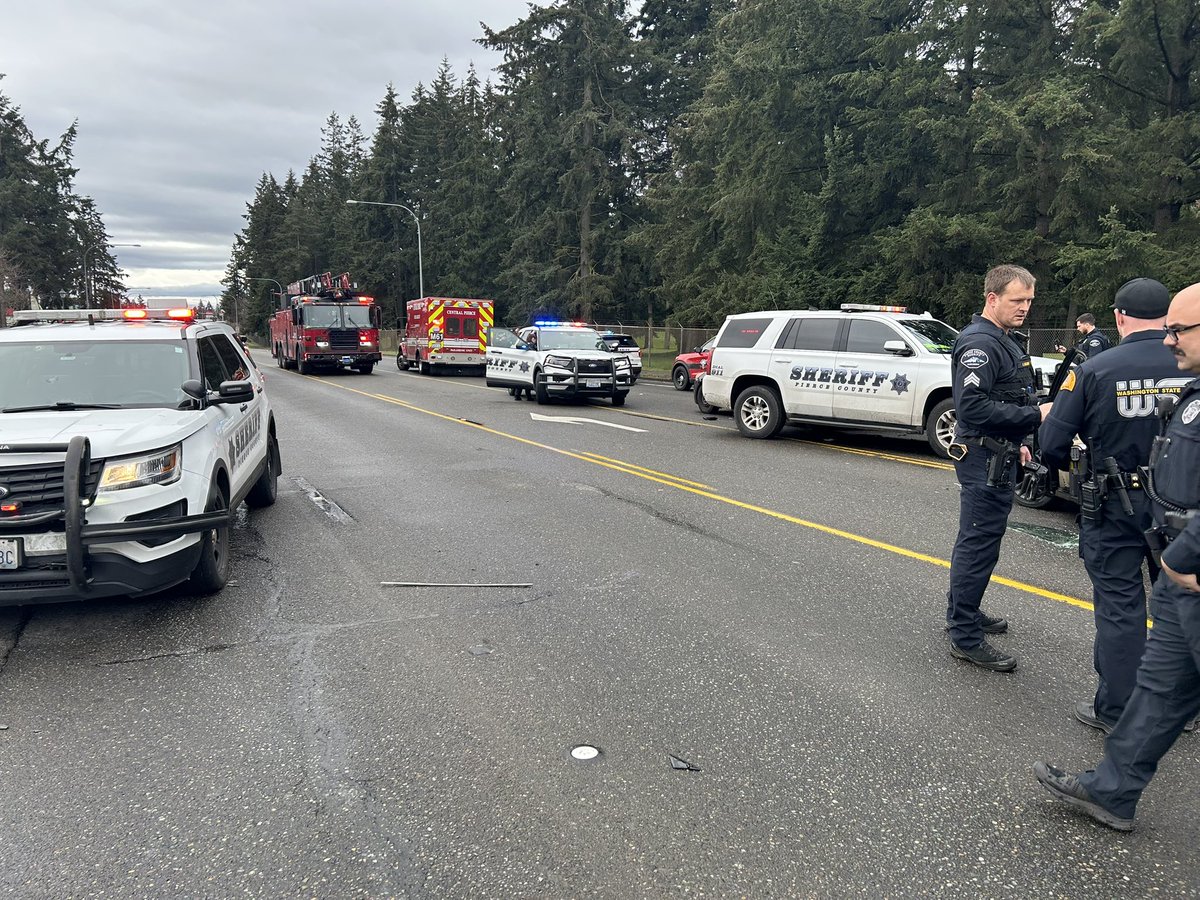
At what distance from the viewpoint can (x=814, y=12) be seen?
84.1ft

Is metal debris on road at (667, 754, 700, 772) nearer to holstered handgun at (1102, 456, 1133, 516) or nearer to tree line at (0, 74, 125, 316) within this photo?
holstered handgun at (1102, 456, 1133, 516)

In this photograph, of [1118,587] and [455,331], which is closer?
[1118,587]

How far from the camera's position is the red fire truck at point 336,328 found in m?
29.9

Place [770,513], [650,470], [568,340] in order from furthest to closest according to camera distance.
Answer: [568,340], [650,470], [770,513]

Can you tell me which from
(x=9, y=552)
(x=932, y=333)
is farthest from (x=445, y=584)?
(x=932, y=333)

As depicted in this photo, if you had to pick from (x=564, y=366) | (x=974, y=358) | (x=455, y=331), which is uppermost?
(x=455, y=331)

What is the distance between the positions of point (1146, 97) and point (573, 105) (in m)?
27.5

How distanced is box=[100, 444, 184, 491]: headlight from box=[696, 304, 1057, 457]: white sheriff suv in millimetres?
8833

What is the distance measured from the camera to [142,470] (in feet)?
14.7

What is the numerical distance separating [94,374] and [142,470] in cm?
149

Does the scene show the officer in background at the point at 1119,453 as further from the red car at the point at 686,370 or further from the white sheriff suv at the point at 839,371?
the red car at the point at 686,370

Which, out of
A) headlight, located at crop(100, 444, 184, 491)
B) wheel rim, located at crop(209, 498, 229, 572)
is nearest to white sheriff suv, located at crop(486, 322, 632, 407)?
wheel rim, located at crop(209, 498, 229, 572)

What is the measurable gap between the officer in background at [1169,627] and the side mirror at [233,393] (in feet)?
17.0

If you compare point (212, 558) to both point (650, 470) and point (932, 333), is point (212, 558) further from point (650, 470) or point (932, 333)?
point (932, 333)
